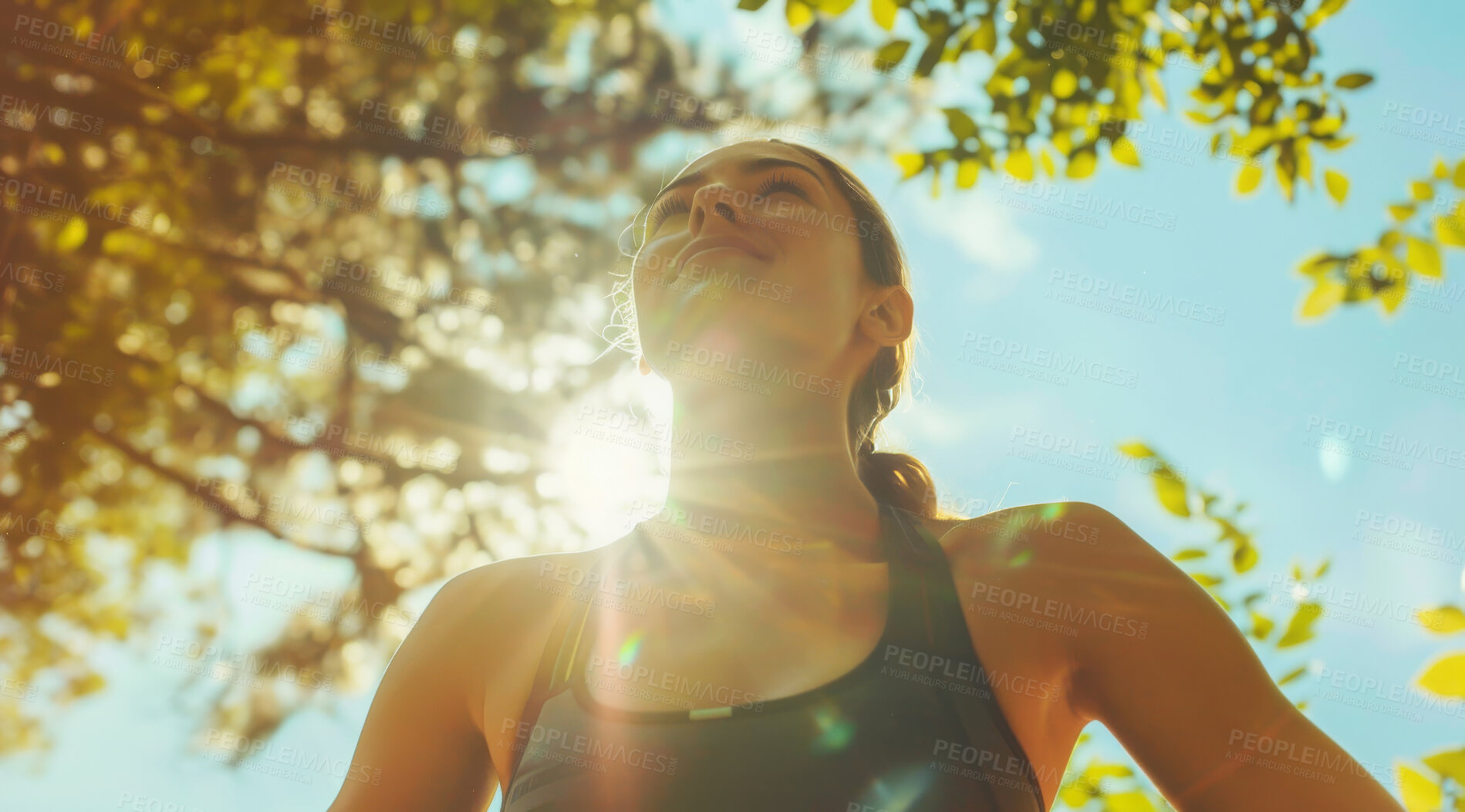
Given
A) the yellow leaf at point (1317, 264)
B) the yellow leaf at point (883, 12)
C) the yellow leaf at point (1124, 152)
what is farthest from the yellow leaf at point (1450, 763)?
the yellow leaf at point (883, 12)

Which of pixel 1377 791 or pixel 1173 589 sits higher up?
pixel 1173 589

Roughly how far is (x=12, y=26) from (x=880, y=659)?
4.74 m

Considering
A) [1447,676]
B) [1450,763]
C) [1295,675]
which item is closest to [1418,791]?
[1450,763]

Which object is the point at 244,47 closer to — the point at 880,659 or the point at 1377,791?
the point at 880,659

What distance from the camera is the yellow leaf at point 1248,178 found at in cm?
302

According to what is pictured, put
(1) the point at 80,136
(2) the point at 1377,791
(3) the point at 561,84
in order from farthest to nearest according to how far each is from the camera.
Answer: (3) the point at 561,84 → (1) the point at 80,136 → (2) the point at 1377,791

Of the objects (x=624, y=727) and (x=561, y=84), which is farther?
(x=561, y=84)

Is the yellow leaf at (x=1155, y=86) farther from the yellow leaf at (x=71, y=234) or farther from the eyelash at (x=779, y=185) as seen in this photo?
the yellow leaf at (x=71, y=234)

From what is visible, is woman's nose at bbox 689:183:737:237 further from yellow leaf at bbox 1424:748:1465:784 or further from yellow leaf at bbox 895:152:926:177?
yellow leaf at bbox 1424:748:1465:784

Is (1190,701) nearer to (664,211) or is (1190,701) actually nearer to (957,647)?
(957,647)

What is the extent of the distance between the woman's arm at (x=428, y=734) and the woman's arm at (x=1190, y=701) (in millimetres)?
1301

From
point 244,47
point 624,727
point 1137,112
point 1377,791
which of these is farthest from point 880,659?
point 244,47

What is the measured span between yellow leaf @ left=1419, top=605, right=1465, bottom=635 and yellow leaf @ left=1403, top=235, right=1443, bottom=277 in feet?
5.17

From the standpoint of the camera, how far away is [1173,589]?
1547mm
